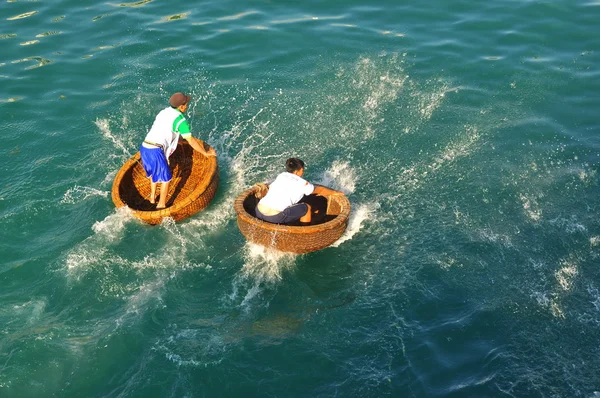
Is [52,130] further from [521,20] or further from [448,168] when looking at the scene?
[521,20]

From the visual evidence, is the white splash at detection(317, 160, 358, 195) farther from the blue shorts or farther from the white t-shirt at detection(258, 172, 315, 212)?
the blue shorts

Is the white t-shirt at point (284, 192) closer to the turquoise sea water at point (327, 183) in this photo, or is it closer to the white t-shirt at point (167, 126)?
the turquoise sea water at point (327, 183)

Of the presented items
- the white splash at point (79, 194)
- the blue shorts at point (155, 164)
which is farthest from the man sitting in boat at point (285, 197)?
the white splash at point (79, 194)

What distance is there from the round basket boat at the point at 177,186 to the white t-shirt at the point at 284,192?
1422mm

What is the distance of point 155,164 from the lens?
32.3 ft

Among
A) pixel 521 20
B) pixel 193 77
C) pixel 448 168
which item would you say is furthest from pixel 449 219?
pixel 521 20

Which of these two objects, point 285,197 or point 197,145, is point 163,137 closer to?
point 197,145

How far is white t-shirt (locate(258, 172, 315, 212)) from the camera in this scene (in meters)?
9.04

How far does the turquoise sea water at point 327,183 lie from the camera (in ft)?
25.1

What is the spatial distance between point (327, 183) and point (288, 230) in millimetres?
2743

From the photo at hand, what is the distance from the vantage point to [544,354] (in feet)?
25.2

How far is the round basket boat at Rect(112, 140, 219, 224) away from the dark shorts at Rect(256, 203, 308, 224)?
1305 mm

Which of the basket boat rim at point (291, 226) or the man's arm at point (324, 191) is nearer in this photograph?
the basket boat rim at point (291, 226)

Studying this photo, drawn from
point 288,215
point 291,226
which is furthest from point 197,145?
point 291,226
